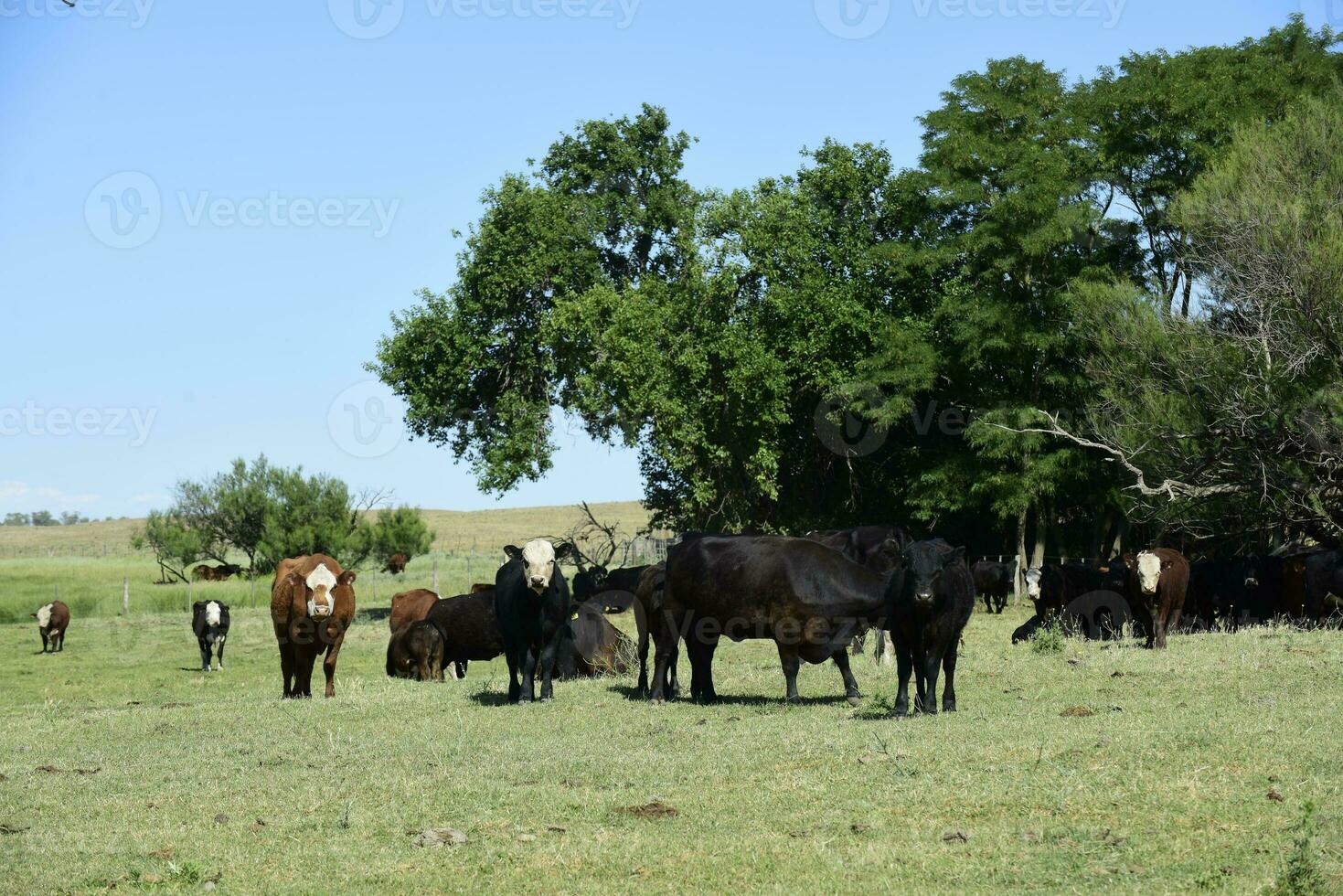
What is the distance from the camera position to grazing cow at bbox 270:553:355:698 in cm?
1795

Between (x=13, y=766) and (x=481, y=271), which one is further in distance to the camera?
(x=481, y=271)

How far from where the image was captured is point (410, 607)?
81.1 ft

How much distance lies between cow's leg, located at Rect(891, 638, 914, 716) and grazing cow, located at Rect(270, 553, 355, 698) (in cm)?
784

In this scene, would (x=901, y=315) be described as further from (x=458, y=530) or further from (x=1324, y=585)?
(x=458, y=530)

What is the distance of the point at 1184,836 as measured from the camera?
7777 mm

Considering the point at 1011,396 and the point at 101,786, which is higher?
the point at 1011,396

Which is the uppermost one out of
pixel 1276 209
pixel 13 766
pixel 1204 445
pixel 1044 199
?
pixel 1044 199

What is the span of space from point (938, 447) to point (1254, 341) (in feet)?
47.4

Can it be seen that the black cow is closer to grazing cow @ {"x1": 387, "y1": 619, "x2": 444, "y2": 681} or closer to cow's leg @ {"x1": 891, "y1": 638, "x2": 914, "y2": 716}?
cow's leg @ {"x1": 891, "y1": 638, "x2": 914, "y2": 716}

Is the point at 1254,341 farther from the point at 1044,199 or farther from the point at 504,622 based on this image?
the point at 504,622

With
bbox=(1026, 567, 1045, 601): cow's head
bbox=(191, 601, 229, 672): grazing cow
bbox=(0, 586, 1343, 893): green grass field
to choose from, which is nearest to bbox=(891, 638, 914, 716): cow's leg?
bbox=(0, 586, 1343, 893): green grass field

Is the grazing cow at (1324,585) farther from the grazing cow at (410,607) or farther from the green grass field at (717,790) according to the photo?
the grazing cow at (410,607)

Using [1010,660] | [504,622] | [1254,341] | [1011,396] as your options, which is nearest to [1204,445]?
[1254,341]

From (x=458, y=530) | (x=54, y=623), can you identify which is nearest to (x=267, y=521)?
(x=54, y=623)
